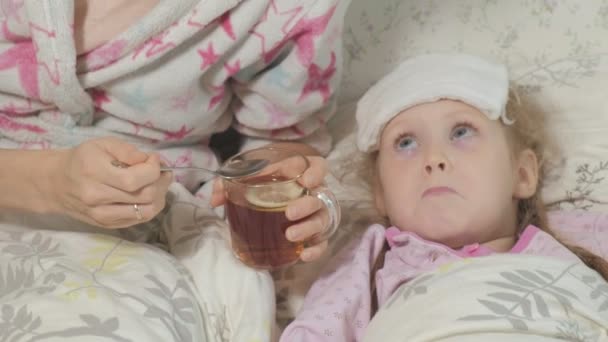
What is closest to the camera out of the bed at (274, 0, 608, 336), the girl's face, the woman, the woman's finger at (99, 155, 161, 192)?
the woman's finger at (99, 155, 161, 192)

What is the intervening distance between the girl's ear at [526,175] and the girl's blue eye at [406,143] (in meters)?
0.17

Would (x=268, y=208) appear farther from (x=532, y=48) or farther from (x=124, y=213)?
(x=532, y=48)

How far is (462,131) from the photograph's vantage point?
992mm

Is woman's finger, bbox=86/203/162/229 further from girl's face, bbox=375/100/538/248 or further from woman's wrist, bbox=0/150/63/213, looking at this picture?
girl's face, bbox=375/100/538/248

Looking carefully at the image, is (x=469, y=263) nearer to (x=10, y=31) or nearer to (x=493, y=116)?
(x=493, y=116)

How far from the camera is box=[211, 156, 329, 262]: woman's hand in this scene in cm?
81

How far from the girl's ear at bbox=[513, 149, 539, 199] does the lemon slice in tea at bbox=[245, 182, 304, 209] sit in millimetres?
374

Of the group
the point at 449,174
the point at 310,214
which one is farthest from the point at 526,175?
the point at 310,214

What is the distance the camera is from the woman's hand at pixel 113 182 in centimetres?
74

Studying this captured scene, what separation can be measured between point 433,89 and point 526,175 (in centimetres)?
20

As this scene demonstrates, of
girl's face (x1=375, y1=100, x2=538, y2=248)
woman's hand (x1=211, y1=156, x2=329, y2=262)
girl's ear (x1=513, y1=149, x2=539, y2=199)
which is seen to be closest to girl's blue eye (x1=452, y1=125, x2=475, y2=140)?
girl's face (x1=375, y1=100, x2=538, y2=248)

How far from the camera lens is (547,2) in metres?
1.30

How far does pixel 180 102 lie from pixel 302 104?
0.58 ft

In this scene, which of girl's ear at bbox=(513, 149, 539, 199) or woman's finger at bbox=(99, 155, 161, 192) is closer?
woman's finger at bbox=(99, 155, 161, 192)
